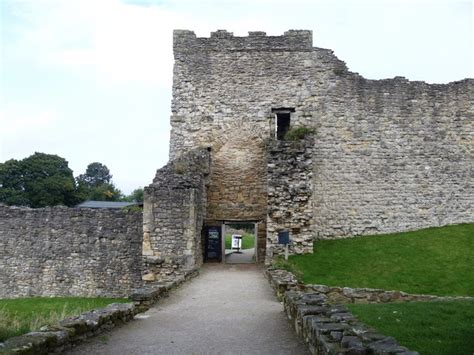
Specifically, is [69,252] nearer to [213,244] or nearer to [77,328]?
[213,244]

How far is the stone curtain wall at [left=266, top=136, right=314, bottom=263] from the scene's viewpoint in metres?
18.9

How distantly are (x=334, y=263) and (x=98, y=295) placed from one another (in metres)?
9.43

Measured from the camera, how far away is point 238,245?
3183 cm

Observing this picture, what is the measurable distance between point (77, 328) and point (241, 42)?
16.7 meters

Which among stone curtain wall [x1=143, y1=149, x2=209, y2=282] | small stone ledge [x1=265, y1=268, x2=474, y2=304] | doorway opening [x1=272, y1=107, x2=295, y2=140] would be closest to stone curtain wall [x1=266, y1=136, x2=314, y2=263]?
stone curtain wall [x1=143, y1=149, x2=209, y2=282]

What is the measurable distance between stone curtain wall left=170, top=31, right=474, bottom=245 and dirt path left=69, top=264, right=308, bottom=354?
7.52 m

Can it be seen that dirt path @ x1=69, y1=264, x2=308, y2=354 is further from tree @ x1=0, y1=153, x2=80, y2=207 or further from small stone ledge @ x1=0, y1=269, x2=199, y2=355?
tree @ x1=0, y1=153, x2=80, y2=207

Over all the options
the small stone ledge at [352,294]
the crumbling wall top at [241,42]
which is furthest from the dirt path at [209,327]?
the crumbling wall top at [241,42]

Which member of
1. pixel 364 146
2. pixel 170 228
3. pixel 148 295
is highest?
pixel 364 146

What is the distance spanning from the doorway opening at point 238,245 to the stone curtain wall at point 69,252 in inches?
152

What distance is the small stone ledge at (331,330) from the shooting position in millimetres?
6052

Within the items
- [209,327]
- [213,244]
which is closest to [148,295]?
[209,327]

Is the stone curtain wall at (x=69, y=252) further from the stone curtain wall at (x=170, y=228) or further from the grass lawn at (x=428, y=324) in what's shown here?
the grass lawn at (x=428, y=324)

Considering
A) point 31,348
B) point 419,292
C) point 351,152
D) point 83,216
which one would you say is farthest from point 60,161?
point 31,348
